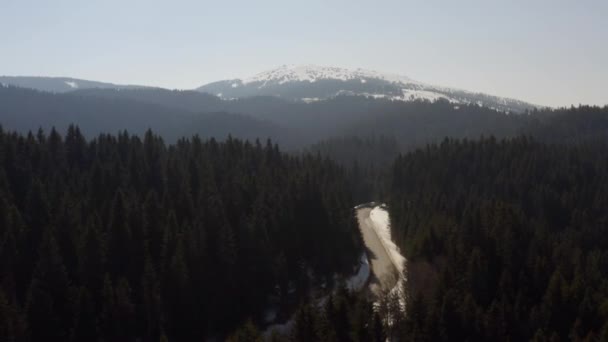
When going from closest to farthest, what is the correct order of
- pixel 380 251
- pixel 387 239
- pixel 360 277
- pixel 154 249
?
pixel 154 249, pixel 360 277, pixel 380 251, pixel 387 239

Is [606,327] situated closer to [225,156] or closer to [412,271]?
→ [412,271]

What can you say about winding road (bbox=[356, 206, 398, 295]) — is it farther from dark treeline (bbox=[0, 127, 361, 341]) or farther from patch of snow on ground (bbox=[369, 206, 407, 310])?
dark treeline (bbox=[0, 127, 361, 341])

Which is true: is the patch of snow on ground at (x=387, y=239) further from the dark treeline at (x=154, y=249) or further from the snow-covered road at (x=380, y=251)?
the dark treeline at (x=154, y=249)

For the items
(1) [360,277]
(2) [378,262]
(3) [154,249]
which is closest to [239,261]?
(3) [154,249]

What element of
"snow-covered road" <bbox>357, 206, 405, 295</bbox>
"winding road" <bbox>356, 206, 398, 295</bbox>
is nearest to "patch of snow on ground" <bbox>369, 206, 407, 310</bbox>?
"snow-covered road" <bbox>357, 206, 405, 295</bbox>

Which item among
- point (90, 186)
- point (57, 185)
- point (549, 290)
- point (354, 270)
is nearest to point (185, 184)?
point (90, 186)

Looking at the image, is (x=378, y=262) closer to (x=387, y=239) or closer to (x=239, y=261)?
(x=387, y=239)
